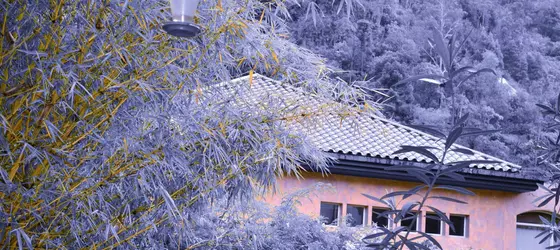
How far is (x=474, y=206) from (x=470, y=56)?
40.5 feet

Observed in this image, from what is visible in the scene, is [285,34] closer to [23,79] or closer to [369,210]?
[23,79]

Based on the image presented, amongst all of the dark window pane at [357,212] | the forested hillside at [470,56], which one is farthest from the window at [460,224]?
the forested hillside at [470,56]

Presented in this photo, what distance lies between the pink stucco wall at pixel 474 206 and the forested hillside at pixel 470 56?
6.38 meters

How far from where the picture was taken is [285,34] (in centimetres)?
Result: 455

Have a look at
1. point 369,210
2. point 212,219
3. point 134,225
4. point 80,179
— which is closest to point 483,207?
point 369,210

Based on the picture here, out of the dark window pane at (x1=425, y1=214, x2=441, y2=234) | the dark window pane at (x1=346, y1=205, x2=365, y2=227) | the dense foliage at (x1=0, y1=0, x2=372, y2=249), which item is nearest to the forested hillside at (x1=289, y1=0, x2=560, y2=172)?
the dark window pane at (x1=425, y1=214, x2=441, y2=234)

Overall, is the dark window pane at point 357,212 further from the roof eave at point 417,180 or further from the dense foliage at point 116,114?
the dense foliage at point 116,114

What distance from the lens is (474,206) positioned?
10391 millimetres

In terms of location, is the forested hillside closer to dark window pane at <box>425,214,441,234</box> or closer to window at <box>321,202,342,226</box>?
dark window pane at <box>425,214,441,234</box>

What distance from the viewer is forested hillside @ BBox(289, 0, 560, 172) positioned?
728 inches

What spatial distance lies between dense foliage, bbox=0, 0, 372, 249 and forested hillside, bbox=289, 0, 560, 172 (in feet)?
38.1

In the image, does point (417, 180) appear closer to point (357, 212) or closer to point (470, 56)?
point (357, 212)

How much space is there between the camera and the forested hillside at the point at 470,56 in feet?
60.6

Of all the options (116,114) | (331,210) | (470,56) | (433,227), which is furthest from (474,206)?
(470,56)
